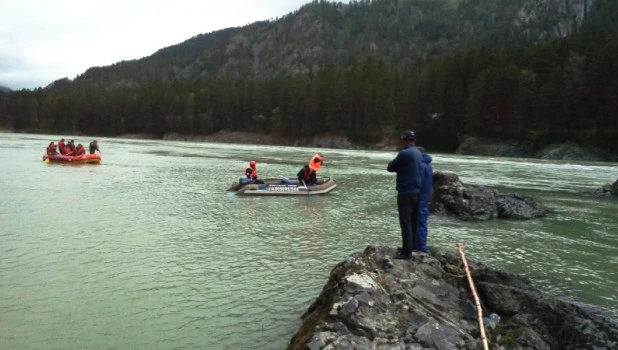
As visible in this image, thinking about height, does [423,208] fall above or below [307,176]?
above

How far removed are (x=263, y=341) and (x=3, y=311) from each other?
4.88m

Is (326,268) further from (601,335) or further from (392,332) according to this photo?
(601,335)

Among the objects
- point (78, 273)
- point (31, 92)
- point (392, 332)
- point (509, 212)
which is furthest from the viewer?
point (31, 92)

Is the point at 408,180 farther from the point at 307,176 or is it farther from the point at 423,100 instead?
the point at 423,100

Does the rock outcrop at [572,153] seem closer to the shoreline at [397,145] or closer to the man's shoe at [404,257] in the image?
the shoreline at [397,145]

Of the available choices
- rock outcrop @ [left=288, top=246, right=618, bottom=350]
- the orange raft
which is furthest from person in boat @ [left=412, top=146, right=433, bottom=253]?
the orange raft

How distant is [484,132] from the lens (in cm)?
8044

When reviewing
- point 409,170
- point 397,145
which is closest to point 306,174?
point 409,170

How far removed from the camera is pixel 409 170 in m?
9.05

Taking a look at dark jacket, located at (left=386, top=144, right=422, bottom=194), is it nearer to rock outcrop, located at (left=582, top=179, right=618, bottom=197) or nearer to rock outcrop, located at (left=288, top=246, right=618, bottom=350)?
rock outcrop, located at (left=288, top=246, right=618, bottom=350)

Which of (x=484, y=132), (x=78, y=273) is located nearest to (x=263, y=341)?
(x=78, y=273)

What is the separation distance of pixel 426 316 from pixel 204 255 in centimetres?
748

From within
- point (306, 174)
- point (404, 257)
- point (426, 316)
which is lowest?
point (426, 316)

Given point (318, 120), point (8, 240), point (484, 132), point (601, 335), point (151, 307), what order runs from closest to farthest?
point (601, 335), point (151, 307), point (8, 240), point (484, 132), point (318, 120)
